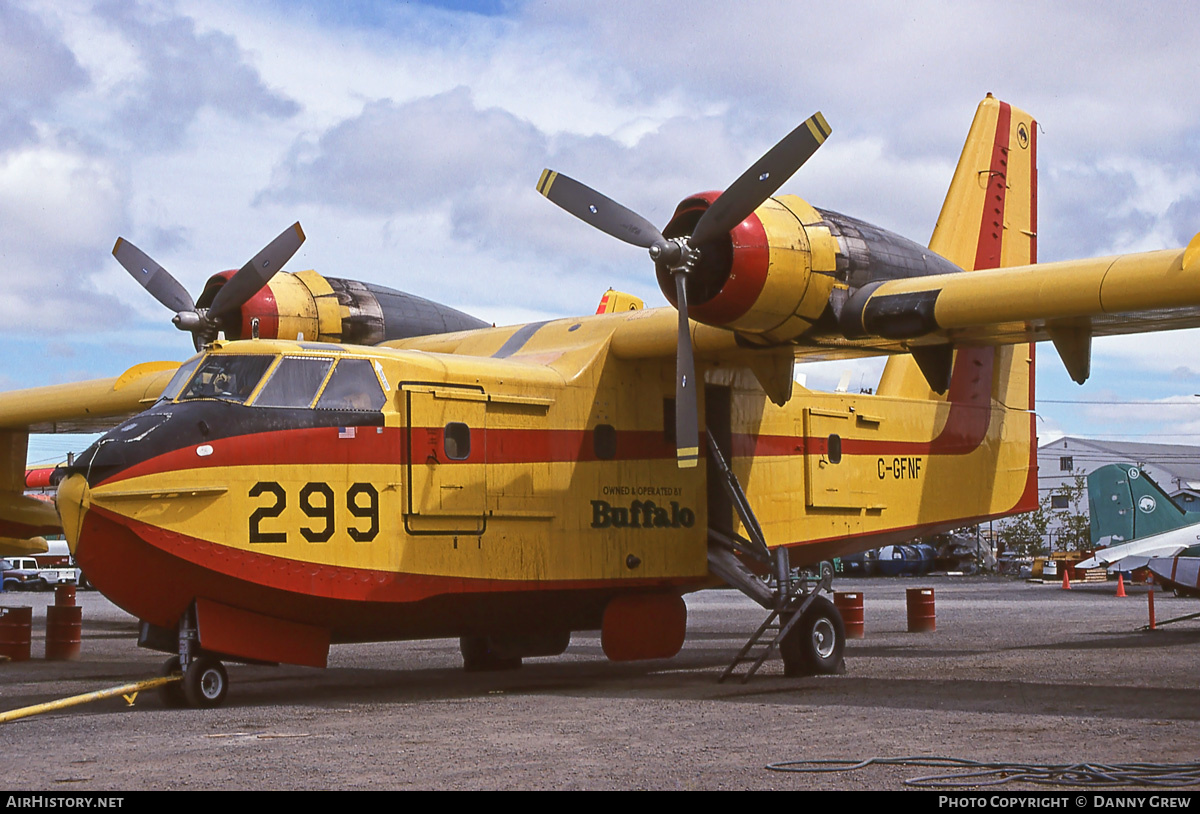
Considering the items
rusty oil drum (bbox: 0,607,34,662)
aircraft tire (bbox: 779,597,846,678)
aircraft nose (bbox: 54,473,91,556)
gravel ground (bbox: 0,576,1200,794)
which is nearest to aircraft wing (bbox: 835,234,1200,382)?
aircraft tire (bbox: 779,597,846,678)

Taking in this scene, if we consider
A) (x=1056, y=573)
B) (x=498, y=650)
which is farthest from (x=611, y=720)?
(x=1056, y=573)

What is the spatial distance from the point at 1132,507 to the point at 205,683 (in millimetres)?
31295

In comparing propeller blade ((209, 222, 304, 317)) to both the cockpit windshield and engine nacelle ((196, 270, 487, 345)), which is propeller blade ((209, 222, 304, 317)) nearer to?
engine nacelle ((196, 270, 487, 345))

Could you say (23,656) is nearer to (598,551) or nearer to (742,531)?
(598,551)

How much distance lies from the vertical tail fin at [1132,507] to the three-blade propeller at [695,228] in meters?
26.4

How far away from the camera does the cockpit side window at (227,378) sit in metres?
12.2

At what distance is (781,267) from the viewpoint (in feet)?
42.5

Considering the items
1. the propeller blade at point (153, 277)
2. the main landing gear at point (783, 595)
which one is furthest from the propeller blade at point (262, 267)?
the main landing gear at point (783, 595)

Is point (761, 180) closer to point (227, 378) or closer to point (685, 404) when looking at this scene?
point (685, 404)

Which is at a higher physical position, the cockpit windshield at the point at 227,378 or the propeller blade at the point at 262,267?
the propeller blade at the point at 262,267

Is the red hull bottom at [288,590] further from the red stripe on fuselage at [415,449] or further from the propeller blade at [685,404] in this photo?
the propeller blade at [685,404]

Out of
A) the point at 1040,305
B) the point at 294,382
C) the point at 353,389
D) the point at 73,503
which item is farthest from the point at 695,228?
the point at 73,503

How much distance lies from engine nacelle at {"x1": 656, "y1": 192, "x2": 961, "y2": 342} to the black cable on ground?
20.3 ft

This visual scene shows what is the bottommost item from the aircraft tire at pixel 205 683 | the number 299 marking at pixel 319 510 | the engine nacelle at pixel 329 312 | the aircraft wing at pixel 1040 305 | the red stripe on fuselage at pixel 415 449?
the aircraft tire at pixel 205 683
